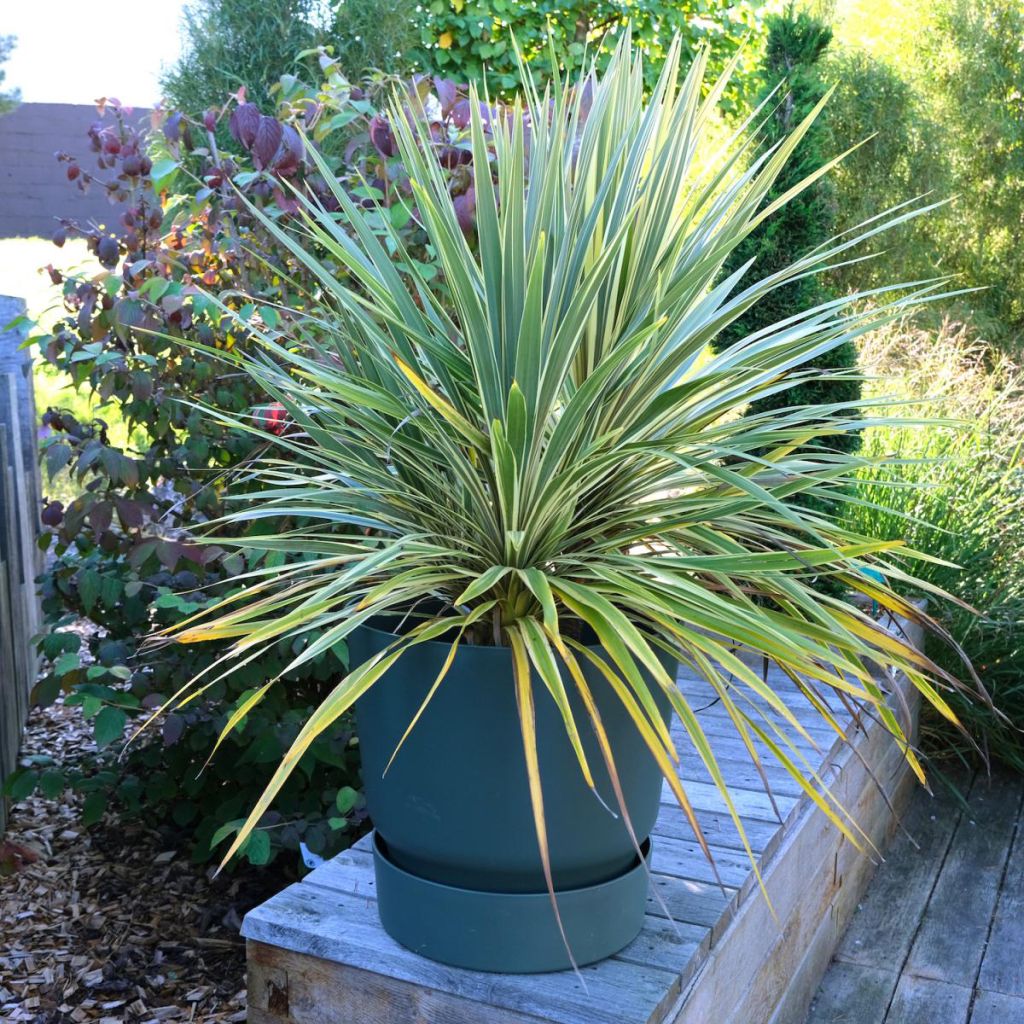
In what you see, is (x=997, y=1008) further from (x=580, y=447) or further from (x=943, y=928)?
(x=580, y=447)

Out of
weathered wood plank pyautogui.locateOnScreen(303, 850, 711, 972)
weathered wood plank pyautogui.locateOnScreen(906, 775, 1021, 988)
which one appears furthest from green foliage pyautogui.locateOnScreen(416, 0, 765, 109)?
weathered wood plank pyautogui.locateOnScreen(303, 850, 711, 972)

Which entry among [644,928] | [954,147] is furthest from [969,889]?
[954,147]

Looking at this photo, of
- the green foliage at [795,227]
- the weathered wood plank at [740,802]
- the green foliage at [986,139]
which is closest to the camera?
the weathered wood plank at [740,802]

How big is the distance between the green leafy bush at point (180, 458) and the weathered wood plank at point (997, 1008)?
1376mm

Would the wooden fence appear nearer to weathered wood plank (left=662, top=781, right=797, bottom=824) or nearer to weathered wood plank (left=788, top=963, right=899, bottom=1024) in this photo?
weathered wood plank (left=662, top=781, right=797, bottom=824)

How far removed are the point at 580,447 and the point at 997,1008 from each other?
1738 millimetres

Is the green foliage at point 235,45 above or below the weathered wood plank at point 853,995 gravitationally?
above

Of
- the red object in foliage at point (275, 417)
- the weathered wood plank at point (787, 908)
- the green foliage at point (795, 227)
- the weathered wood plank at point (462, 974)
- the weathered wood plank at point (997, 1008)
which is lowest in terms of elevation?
the weathered wood plank at point (997, 1008)

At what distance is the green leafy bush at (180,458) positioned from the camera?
219 cm

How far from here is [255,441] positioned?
2.31m

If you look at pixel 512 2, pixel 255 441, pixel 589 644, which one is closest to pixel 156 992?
pixel 255 441

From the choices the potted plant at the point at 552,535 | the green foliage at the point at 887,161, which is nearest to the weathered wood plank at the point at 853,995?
the potted plant at the point at 552,535

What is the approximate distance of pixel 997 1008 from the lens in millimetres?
2348

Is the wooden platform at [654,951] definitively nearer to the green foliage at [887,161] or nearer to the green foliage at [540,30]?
the green foliage at [887,161]
